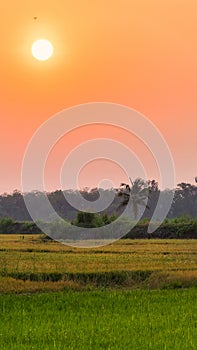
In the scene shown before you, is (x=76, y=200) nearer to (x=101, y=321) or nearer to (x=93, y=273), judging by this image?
(x=93, y=273)

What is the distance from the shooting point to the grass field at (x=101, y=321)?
30.4 feet

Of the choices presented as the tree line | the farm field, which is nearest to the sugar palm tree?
the tree line

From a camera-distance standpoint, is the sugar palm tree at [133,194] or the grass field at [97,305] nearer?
the grass field at [97,305]

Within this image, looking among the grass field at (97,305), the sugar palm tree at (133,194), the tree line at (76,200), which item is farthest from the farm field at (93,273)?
the tree line at (76,200)

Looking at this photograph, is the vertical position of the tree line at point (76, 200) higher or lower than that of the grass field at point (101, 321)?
higher

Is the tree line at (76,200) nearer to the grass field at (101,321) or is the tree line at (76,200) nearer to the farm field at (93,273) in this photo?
the farm field at (93,273)

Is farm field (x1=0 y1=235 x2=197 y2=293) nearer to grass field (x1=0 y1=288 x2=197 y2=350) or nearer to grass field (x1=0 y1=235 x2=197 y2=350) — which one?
grass field (x1=0 y1=235 x2=197 y2=350)

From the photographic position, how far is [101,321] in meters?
11.2

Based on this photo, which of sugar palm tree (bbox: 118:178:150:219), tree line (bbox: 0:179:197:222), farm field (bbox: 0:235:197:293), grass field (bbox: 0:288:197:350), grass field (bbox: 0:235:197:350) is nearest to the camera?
grass field (bbox: 0:288:197:350)

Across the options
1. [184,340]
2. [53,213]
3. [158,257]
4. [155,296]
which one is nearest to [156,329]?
[184,340]

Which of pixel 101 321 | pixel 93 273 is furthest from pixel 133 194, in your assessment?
pixel 101 321

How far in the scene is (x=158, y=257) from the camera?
83.4 feet

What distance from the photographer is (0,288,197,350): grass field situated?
9273mm

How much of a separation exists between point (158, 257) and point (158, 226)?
23.9 meters
